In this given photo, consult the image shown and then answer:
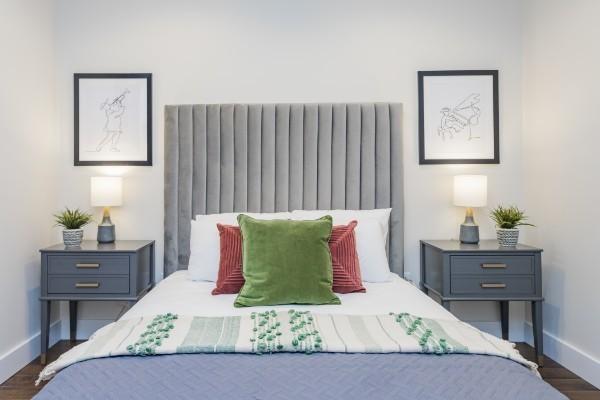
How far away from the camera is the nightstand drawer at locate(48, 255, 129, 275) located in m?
2.75

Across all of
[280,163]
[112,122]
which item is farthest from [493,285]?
A: [112,122]

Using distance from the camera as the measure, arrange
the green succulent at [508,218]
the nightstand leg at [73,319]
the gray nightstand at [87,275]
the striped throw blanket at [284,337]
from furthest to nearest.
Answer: the nightstand leg at [73,319] → the green succulent at [508,218] → the gray nightstand at [87,275] → the striped throw blanket at [284,337]

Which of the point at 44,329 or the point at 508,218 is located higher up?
the point at 508,218

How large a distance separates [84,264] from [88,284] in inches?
5.1

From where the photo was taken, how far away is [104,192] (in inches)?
117

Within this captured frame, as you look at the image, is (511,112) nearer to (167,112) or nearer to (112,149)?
(167,112)

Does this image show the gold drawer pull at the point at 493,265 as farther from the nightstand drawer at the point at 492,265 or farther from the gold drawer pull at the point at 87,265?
the gold drawer pull at the point at 87,265

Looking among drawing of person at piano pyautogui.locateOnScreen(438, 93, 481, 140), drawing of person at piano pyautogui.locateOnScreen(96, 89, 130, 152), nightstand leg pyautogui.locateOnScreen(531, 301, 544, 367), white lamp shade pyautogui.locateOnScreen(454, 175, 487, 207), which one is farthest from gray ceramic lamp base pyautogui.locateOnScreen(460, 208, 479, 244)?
drawing of person at piano pyautogui.locateOnScreen(96, 89, 130, 152)

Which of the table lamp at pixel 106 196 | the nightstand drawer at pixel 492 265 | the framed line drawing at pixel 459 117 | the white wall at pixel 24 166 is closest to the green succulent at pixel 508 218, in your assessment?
the nightstand drawer at pixel 492 265

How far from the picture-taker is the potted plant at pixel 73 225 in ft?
9.30

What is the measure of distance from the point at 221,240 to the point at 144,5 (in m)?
1.95

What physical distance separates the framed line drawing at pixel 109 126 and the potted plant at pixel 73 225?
44 centimetres

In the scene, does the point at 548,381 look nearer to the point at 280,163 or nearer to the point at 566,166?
the point at 566,166

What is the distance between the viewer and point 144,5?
320cm
